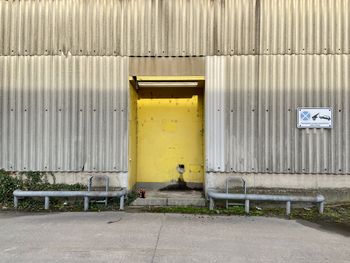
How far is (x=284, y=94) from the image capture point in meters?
9.60

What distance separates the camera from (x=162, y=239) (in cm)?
662

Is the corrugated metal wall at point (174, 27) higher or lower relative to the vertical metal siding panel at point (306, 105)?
higher

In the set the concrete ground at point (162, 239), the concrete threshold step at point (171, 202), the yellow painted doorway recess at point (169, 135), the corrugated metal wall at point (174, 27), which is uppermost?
the corrugated metal wall at point (174, 27)

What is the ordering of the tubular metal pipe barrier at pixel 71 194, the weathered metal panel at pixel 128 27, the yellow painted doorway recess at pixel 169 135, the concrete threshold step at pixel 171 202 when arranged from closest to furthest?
the tubular metal pipe barrier at pixel 71 194, the concrete threshold step at pixel 171 202, the weathered metal panel at pixel 128 27, the yellow painted doorway recess at pixel 169 135

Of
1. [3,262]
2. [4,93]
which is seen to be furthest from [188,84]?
[3,262]

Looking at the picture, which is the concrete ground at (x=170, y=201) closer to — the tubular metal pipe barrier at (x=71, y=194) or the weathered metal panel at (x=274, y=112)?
the tubular metal pipe barrier at (x=71, y=194)

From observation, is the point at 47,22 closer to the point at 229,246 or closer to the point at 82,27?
the point at 82,27

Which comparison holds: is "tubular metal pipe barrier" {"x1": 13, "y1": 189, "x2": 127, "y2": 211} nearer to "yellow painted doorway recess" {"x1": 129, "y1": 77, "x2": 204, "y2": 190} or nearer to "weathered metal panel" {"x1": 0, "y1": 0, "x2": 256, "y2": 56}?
"yellow painted doorway recess" {"x1": 129, "y1": 77, "x2": 204, "y2": 190}

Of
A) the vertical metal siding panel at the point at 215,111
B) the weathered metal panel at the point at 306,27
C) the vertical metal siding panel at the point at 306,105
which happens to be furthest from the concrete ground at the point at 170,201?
the weathered metal panel at the point at 306,27

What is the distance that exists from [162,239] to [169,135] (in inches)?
197

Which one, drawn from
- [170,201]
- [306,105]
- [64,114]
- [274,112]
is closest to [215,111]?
[274,112]

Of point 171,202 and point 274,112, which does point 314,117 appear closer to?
point 274,112

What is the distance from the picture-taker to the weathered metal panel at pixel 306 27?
9562mm

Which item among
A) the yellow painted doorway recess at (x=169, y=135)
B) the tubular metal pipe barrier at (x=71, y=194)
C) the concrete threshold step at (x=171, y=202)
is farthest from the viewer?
the yellow painted doorway recess at (x=169, y=135)
